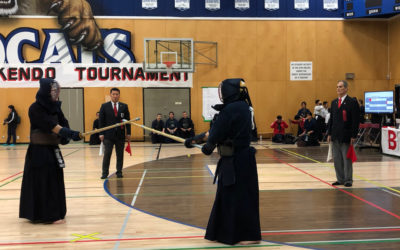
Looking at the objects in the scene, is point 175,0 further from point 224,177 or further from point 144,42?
point 224,177

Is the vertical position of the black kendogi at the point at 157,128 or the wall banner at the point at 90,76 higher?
the wall banner at the point at 90,76

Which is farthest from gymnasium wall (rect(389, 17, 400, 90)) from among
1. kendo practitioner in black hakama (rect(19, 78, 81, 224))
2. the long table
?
kendo practitioner in black hakama (rect(19, 78, 81, 224))

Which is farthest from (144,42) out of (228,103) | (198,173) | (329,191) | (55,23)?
(228,103)

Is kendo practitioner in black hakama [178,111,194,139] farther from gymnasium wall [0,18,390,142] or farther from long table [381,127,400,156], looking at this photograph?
long table [381,127,400,156]

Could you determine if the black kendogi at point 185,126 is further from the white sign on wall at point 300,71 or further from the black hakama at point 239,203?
the black hakama at point 239,203

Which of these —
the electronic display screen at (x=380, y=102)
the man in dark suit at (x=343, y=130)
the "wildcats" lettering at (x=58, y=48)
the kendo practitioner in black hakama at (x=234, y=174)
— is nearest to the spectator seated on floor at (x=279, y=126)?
the electronic display screen at (x=380, y=102)

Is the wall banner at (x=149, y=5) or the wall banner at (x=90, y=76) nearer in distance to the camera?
the wall banner at (x=90, y=76)

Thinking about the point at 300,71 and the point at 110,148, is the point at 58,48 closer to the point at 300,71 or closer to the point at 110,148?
the point at 110,148

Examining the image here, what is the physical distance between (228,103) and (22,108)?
56.3 ft

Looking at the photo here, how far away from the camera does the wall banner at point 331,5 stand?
20625 millimetres

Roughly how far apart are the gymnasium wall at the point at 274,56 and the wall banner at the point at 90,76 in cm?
45

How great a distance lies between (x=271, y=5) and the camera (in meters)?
20.4

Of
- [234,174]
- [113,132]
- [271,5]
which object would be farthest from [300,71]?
[234,174]

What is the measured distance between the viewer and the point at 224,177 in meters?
4.79
